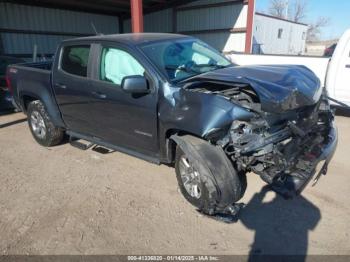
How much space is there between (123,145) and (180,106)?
49.1 inches

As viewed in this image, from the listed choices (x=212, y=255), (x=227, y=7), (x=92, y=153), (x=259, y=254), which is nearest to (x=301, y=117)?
(x=259, y=254)

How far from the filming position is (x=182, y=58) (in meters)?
4.19

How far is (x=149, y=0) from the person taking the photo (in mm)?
14477

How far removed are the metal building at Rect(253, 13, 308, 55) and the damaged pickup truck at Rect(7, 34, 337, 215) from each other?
56.3ft

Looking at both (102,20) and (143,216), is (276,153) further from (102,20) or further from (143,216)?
(102,20)

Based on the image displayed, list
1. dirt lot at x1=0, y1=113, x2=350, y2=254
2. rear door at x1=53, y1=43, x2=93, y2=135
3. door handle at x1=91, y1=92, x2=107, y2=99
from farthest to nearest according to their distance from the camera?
1. rear door at x1=53, y1=43, x2=93, y2=135
2. door handle at x1=91, y1=92, x2=107, y2=99
3. dirt lot at x1=0, y1=113, x2=350, y2=254

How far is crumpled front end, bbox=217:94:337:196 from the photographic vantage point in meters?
3.12

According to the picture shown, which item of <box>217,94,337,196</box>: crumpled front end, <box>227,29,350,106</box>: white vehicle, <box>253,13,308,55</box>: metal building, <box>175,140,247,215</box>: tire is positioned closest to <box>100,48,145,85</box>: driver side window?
<box>175,140,247,215</box>: tire

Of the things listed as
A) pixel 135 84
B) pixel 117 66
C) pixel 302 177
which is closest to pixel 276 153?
pixel 302 177

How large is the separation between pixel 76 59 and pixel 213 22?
10504mm

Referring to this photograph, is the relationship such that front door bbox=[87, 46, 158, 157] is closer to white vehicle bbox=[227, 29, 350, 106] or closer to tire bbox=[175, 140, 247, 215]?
tire bbox=[175, 140, 247, 215]

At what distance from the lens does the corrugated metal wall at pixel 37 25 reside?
512 inches

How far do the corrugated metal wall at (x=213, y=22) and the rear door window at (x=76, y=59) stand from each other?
952 cm

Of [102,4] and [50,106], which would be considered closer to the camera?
[50,106]
